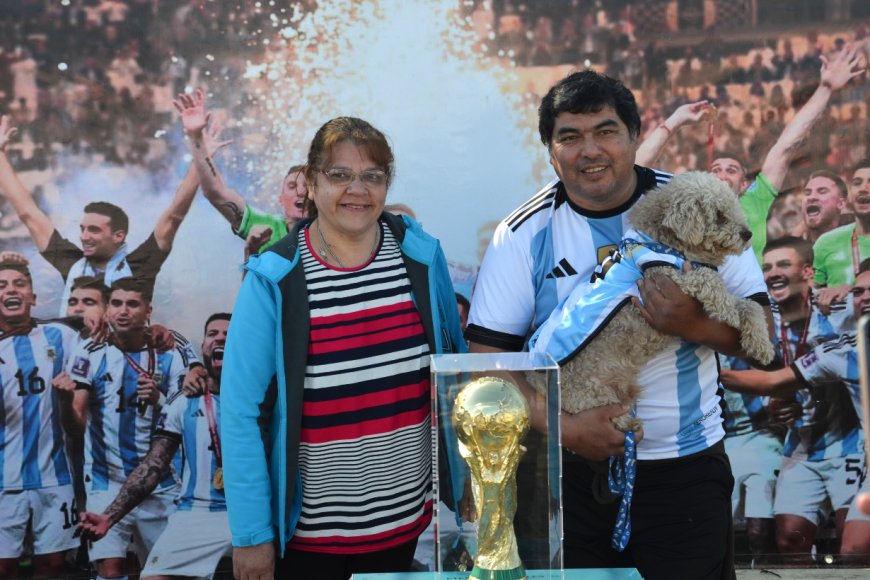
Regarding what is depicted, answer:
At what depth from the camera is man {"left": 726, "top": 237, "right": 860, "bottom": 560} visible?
3.58 m

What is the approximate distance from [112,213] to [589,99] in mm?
2156

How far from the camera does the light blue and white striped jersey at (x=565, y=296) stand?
2281 mm

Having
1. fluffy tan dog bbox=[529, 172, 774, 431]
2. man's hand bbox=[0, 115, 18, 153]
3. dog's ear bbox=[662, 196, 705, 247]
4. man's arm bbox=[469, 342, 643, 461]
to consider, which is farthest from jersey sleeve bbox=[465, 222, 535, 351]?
man's hand bbox=[0, 115, 18, 153]

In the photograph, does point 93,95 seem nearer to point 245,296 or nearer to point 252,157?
point 252,157

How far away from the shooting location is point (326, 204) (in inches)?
90.1

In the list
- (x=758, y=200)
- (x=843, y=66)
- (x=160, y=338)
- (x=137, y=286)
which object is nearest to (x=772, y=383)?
(x=758, y=200)

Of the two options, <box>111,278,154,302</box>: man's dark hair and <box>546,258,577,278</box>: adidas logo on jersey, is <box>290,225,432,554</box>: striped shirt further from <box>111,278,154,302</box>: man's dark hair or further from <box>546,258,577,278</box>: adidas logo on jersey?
<box>111,278,154,302</box>: man's dark hair

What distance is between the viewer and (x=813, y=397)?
359 cm

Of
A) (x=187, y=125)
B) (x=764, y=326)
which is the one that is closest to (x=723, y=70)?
(x=764, y=326)

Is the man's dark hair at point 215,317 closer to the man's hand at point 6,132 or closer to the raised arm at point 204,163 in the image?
the raised arm at point 204,163

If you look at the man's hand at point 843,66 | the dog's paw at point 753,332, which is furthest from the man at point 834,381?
the dog's paw at point 753,332

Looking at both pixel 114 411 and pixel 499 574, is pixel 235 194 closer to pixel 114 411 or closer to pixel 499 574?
pixel 114 411

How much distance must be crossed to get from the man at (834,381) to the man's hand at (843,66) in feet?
2.55

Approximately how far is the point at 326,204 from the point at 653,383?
40.0 inches
